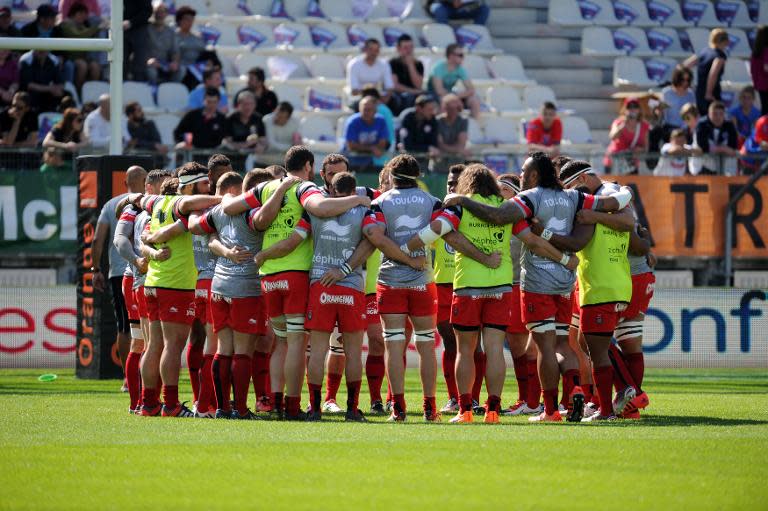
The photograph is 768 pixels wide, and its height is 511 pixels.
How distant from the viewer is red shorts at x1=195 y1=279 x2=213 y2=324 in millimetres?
12361

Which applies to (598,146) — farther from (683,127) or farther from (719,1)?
(719,1)

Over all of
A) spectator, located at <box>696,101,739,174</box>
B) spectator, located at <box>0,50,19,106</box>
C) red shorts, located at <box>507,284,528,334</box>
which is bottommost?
red shorts, located at <box>507,284,528,334</box>

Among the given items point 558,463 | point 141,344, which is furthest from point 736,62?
point 558,463

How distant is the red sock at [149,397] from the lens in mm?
12344

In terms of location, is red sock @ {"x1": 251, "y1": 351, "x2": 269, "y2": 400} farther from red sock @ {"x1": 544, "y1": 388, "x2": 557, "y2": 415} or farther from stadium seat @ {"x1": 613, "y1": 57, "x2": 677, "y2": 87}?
stadium seat @ {"x1": 613, "y1": 57, "x2": 677, "y2": 87}

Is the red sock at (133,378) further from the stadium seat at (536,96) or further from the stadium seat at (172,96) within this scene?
the stadium seat at (536,96)

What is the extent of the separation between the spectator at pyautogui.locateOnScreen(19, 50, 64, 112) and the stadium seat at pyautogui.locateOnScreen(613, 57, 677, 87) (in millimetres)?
10990

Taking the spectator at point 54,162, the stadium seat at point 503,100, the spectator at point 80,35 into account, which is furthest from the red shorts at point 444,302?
the stadium seat at point 503,100

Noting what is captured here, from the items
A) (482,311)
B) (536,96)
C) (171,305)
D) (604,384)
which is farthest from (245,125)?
(604,384)

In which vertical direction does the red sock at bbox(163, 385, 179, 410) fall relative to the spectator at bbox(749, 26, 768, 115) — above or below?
below

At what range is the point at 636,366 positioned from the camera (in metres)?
12.7

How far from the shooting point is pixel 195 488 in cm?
810

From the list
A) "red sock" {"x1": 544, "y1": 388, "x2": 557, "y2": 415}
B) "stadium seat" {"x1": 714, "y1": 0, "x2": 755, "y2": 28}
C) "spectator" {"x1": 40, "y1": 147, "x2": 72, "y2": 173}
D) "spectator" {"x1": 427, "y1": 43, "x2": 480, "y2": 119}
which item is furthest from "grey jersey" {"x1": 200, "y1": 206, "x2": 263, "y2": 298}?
"stadium seat" {"x1": 714, "y1": 0, "x2": 755, "y2": 28}

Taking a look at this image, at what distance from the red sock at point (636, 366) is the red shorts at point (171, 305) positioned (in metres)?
4.05
